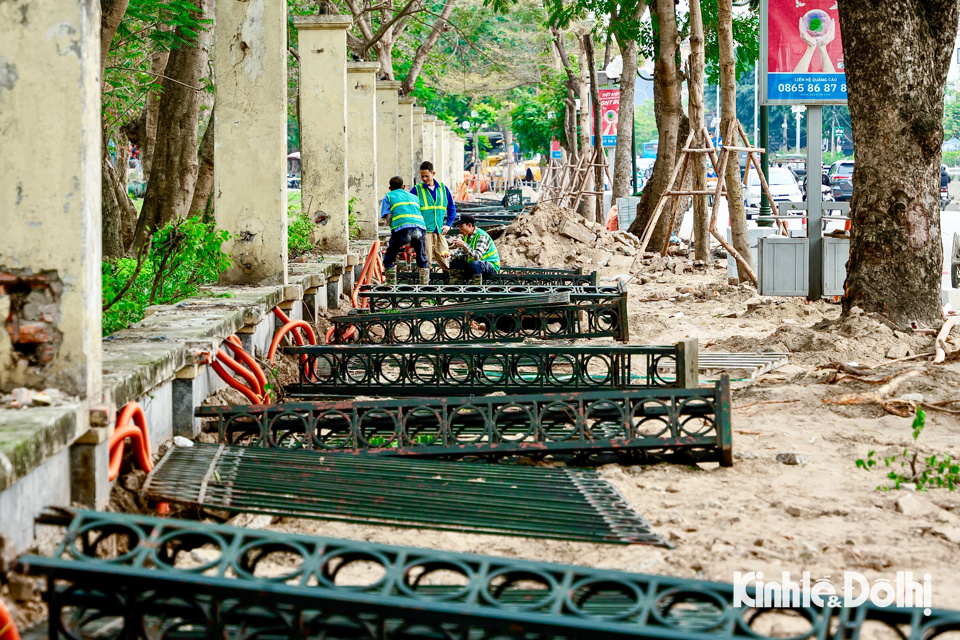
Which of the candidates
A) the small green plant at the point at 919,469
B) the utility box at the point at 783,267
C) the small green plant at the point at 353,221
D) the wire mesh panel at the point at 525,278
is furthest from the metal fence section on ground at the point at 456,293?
the small green plant at the point at 353,221

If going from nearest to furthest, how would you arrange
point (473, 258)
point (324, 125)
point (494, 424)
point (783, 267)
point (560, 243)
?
point (494, 424) < point (324, 125) < point (783, 267) < point (473, 258) < point (560, 243)

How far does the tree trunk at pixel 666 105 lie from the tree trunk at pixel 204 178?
6999 millimetres

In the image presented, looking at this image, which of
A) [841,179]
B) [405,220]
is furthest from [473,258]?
[841,179]

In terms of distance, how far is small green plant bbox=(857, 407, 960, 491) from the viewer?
5285 mm

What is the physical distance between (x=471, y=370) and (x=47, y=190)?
342 centimetres

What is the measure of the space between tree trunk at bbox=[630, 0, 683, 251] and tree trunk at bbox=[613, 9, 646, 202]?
4.60 metres

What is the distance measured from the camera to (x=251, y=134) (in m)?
8.14

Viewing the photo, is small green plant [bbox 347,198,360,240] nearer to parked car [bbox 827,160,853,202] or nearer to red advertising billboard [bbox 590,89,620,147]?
red advertising billboard [bbox 590,89,620,147]

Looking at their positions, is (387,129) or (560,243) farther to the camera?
(560,243)

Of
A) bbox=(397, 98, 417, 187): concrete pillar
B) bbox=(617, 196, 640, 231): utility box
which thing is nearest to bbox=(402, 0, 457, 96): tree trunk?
bbox=(397, 98, 417, 187): concrete pillar

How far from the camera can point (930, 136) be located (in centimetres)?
976

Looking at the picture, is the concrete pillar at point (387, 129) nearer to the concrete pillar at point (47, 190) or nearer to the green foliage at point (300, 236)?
the green foliage at point (300, 236)

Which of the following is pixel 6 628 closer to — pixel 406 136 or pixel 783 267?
pixel 783 267

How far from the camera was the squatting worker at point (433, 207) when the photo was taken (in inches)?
591
